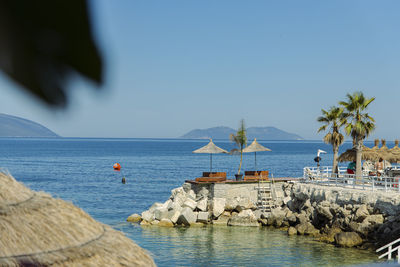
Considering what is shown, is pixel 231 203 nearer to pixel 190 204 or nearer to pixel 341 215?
pixel 190 204

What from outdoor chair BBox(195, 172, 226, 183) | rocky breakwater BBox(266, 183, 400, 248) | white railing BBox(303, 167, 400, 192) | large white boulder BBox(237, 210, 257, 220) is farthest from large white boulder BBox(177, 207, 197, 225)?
white railing BBox(303, 167, 400, 192)

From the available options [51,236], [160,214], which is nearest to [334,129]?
[160,214]

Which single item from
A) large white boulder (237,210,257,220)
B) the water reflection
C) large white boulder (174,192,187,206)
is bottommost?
the water reflection

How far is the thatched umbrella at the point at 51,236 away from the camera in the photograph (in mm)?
3816

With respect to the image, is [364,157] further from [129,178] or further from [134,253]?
[129,178]

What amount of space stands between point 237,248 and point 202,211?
243 inches

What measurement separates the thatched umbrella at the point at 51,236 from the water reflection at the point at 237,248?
15535 millimetres

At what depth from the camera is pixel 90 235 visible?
14.6 ft

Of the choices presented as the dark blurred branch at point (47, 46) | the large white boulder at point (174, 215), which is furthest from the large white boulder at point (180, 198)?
the dark blurred branch at point (47, 46)

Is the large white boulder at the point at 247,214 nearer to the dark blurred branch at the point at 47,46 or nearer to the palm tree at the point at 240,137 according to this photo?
the palm tree at the point at 240,137

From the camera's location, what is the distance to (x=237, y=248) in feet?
74.3

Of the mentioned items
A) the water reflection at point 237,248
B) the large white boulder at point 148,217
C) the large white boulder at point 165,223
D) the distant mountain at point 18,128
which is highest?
the distant mountain at point 18,128

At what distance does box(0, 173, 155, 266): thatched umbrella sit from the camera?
3816 millimetres

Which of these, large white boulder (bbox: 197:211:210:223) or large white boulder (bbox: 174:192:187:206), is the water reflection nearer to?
large white boulder (bbox: 197:211:210:223)
